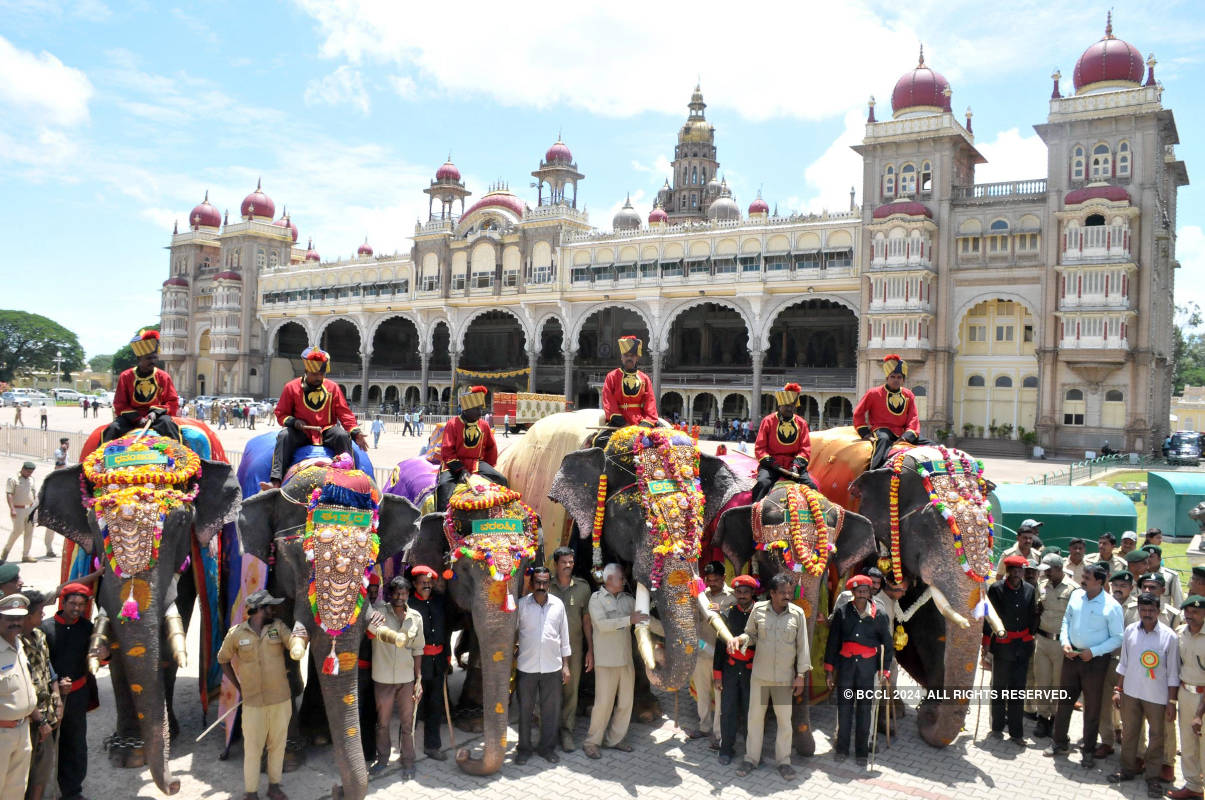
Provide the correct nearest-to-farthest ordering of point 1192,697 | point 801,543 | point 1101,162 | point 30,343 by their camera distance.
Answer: point 1192,697, point 801,543, point 1101,162, point 30,343

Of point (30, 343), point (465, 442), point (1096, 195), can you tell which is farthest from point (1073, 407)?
point (30, 343)

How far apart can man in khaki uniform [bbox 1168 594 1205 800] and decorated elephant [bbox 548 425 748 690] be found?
306cm

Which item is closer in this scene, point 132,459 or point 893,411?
point 132,459

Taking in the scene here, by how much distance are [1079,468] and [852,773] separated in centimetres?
2239

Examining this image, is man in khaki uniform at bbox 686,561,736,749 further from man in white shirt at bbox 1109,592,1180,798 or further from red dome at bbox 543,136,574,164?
red dome at bbox 543,136,574,164

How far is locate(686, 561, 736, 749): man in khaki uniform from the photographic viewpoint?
21.3ft

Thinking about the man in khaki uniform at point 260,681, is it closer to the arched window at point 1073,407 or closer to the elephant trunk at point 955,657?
the elephant trunk at point 955,657

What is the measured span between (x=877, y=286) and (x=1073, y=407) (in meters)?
8.76

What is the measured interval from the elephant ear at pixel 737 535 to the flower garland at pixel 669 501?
1.14ft

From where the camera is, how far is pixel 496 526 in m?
5.79

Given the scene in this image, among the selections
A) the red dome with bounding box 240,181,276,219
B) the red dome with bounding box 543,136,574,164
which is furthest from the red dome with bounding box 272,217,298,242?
the red dome with bounding box 543,136,574,164

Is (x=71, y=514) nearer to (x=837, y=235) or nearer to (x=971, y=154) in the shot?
(x=837, y=235)

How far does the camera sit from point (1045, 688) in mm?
6840

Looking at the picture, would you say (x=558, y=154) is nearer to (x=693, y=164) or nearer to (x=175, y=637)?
(x=693, y=164)
